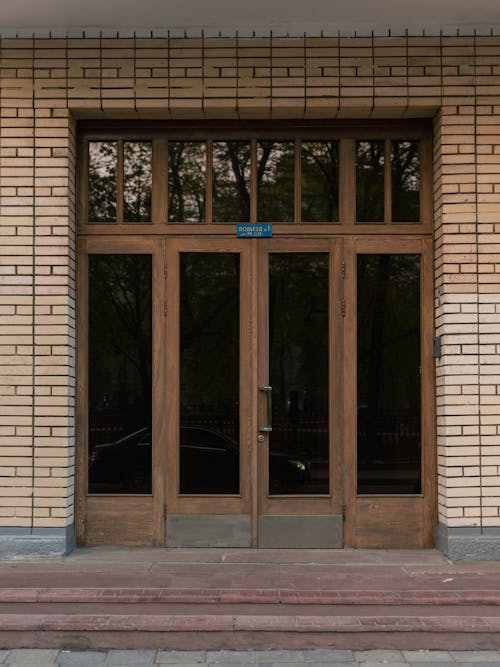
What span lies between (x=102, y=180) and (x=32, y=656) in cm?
420

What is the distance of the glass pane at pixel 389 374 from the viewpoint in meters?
7.28

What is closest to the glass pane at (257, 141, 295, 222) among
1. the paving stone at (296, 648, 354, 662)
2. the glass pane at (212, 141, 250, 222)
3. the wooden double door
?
the glass pane at (212, 141, 250, 222)

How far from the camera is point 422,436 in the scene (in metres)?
7.29

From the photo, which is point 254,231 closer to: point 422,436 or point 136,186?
point 136,186

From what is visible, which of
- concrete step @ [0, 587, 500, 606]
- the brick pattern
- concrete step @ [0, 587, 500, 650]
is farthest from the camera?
the brick pattern

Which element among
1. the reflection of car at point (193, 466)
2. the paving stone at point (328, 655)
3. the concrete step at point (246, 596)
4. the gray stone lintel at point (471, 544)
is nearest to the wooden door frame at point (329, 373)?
the reflection of car at point (193, 466)

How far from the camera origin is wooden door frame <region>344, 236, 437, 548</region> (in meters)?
7.23

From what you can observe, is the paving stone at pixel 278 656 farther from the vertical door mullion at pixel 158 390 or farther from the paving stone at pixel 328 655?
the vertical door mullion at pixel 158 390

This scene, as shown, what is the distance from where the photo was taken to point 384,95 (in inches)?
277

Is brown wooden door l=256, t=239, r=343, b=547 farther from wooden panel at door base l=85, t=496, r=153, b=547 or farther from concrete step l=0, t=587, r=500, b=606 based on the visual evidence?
concrete step l=0, t=587, r=500, b=606

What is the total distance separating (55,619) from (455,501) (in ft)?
11.2

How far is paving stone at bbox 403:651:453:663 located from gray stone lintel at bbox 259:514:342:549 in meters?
2.10

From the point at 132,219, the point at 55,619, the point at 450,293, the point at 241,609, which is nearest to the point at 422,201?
the point at 450,293

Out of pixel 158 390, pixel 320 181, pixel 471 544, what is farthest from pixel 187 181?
pixel 471 544
